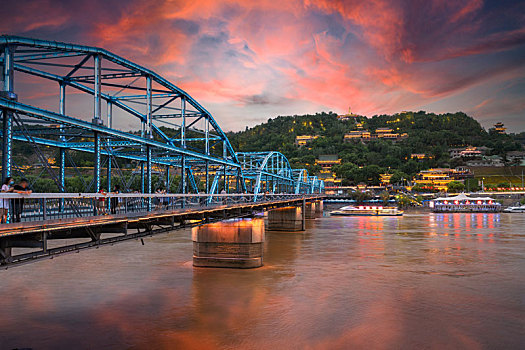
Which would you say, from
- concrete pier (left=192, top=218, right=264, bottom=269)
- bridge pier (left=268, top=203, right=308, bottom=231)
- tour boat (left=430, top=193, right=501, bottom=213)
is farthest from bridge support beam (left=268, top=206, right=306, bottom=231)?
tour boat (left=430, top=193, right=501, bottom=213)

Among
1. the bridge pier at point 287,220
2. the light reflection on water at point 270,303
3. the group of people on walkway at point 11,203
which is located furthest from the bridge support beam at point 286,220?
the group of people on walkway at point 11,203

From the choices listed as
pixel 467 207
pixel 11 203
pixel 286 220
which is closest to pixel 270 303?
pixel 11 203

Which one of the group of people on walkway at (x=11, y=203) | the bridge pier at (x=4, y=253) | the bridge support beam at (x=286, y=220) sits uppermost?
the group of people on walkway at (x=11, y=203)

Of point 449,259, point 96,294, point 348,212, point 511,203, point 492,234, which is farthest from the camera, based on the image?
point 511,203

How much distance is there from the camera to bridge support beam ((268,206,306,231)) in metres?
74.2

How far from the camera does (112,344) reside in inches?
754

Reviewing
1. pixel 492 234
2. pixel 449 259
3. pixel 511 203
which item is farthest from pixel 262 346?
pixel 511 203

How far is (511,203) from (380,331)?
157 metres

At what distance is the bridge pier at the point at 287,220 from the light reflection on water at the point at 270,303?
30.3m

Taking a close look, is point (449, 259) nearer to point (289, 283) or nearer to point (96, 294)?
point (289, 283)

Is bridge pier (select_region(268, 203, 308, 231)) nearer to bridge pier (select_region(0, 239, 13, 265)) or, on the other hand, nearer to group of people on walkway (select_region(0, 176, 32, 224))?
group of people on walkway (select_region(0, 176, 32, 224))

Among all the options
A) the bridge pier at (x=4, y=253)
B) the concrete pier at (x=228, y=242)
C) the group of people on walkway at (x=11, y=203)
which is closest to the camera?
the group of people on walkway at (x=11, y=203)

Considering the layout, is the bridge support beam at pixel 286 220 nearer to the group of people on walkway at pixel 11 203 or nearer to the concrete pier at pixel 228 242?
the concrete pier at pixel 228 242

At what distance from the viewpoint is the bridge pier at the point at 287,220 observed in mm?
74250
